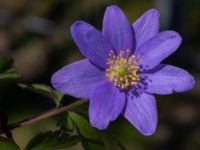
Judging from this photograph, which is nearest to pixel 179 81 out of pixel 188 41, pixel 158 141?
pixel 158 141

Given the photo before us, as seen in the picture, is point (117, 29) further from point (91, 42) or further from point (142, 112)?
point (142, 112)

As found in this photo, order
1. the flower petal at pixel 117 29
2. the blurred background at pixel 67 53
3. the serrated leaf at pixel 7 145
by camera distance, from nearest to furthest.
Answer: the serrated leaf at pixel 7 145 → the flower petal at pixel 117 29 → the blurred background at pixel 67 53

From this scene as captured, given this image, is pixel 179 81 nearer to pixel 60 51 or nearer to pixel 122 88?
pixel 122 88

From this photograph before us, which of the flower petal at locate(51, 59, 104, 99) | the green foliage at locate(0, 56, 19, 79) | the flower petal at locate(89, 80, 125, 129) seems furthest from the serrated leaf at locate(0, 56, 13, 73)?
the flower petal at locate(89, 80, 125, 129)

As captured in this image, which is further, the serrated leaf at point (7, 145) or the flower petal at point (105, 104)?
the flower petal at point (105, 104)

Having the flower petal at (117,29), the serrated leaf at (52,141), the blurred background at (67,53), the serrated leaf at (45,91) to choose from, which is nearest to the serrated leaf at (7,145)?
the serrated leaf at (52,141)

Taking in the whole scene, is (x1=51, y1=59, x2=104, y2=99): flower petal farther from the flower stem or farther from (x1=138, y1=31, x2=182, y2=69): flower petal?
(x1=138, y1=31, x2=182, y2=69): flower petal

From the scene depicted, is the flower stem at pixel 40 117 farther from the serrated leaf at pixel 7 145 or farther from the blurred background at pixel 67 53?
the blurred background at pixel 67 53

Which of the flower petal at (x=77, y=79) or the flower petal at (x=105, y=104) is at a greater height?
the flower petal at (x=77, y=79)

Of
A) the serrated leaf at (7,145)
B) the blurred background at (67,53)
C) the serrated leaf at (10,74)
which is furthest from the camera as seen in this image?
the blurred background at (67,53)
